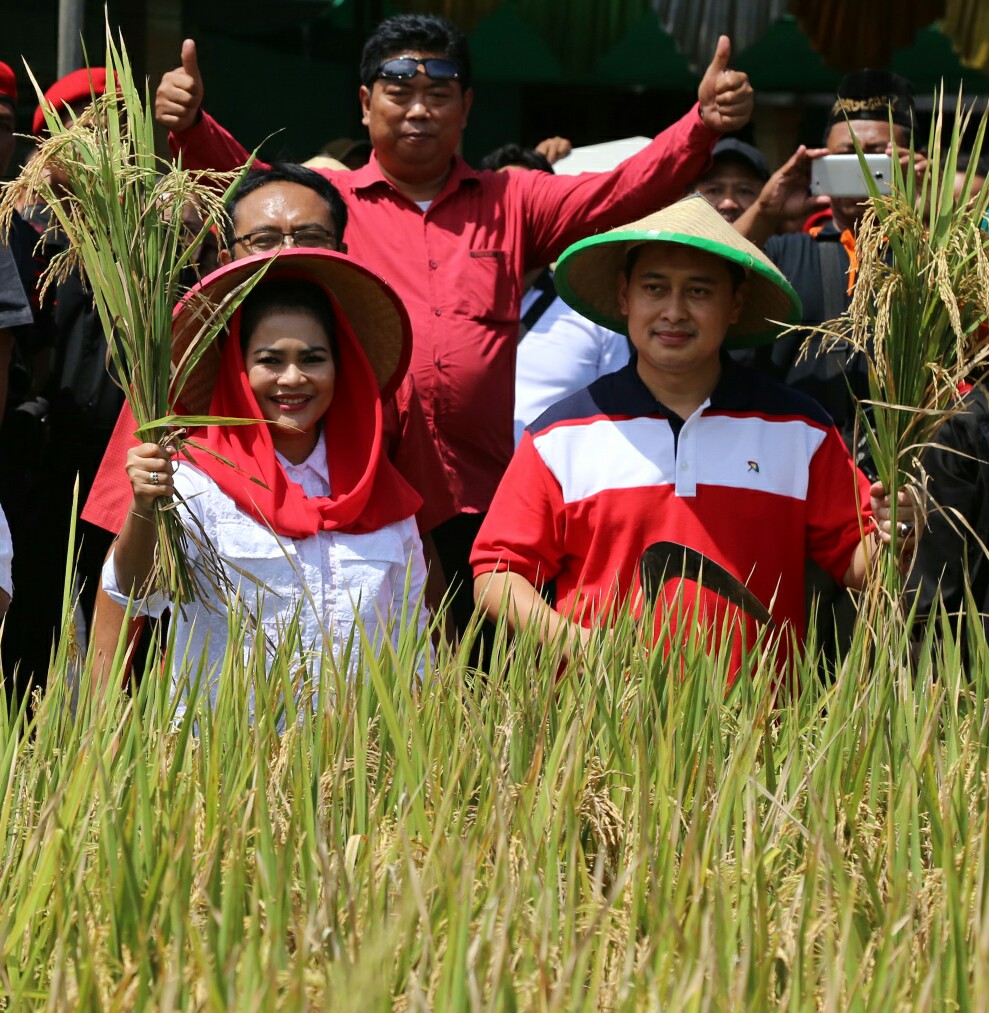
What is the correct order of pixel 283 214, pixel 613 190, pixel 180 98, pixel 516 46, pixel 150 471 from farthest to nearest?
pixel 516 46 < pixel 613 190 < pixel 180 98 < pixel 283 214 < pixel 150 471

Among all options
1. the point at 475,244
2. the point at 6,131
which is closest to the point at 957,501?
the point at 475,244

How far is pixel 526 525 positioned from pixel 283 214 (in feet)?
2.50

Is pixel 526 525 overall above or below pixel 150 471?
below

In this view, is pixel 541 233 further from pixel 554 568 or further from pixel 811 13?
pixel 811 13

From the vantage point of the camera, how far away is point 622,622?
2078 millimetres

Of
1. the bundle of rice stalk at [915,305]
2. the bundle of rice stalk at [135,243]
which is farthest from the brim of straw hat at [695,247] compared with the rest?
the bundle of rice stalk at [135,243]

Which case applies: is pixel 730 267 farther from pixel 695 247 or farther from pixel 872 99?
pixel 872 99

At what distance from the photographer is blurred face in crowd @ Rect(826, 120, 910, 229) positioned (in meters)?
3.36

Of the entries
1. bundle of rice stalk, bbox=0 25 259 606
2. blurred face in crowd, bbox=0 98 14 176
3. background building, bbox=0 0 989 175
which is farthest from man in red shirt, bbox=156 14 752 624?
background building, bbox=0 0 989 175

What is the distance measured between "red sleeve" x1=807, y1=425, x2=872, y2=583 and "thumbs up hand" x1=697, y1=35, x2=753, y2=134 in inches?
30.6

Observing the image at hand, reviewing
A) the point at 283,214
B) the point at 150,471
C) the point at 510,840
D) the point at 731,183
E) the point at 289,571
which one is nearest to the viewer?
the point at 510,840

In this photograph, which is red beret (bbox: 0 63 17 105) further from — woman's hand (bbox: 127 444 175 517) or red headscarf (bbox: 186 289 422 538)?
woman's hand (bbox: 127 444 175 517)

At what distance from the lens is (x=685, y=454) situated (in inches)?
102

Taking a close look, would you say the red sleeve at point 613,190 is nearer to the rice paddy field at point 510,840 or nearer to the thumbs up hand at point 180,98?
the thumbs up hand at point 180,98
